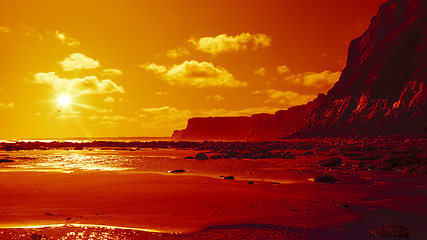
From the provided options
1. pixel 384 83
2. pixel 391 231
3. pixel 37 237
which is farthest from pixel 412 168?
pixel 384 83

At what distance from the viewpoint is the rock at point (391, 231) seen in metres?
5.87

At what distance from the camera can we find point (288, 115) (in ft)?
625

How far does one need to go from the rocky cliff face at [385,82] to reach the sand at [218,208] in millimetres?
46757

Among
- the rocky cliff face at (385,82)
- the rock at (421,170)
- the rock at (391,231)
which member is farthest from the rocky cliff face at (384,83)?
the rock at (391,231)

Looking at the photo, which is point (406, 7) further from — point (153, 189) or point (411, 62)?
point (153, 189)

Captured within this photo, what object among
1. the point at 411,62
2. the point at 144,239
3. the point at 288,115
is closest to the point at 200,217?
the point at 144,239

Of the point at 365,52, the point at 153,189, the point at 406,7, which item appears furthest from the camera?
the point at 365,52

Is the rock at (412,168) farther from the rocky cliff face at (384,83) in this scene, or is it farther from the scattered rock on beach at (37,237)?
the rocky cliff face at (384,83)

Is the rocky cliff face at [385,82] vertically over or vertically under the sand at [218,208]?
over

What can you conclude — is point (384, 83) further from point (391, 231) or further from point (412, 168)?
point (391, 231)

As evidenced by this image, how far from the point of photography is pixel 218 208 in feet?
27.0

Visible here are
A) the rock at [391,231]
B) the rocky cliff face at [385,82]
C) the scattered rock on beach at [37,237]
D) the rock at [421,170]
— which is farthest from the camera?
the rocky cliff face at [385,82]

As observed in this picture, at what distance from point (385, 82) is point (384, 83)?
294 millimetres

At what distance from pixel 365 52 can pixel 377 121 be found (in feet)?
101
